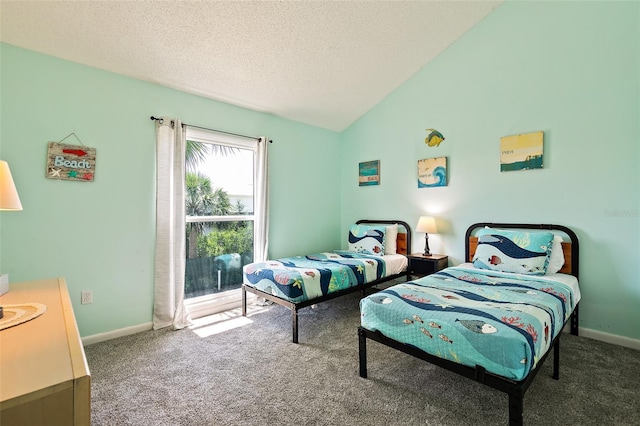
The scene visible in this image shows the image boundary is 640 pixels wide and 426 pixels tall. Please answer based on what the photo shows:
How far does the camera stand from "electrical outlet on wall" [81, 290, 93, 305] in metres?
2.58

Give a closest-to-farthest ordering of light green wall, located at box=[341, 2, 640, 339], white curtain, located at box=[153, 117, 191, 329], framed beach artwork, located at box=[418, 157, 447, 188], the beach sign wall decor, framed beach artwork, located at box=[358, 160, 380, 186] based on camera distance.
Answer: the beach sign wall decor → light green wall, located at box=[341, 2, 640, 339] → white curtain, located at box=[153, 117, 191, 329] → framed beach artwork, located at box=[418, 157, 447, 188] → framed beach artwork, located at box=[358, 160, 380, 186]

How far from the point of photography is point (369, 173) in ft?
14.4

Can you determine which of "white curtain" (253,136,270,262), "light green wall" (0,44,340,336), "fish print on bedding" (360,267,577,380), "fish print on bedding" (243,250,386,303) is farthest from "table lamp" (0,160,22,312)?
"white curtain" (253,136,270,262)

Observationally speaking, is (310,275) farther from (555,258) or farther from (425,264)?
(555,258)

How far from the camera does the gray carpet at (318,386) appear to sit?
170cm

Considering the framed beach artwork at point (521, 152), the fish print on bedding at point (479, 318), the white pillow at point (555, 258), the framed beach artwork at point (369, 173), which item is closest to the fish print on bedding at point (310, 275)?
the fish print on bedding at point (479, 318)

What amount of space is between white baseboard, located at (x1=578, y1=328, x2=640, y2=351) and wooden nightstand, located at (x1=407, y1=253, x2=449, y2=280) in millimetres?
1320

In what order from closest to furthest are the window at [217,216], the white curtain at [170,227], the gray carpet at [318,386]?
the gray carpet at [318,386] < the white curtain at [170,227] < the window at [217,216]

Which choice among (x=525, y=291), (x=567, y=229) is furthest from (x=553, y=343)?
(x=567, y=229)

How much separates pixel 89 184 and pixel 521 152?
161 inches

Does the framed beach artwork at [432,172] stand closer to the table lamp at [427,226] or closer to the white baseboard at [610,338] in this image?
the table lamp at [427,226]

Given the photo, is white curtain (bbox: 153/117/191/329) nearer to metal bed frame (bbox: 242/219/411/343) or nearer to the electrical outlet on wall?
the electrical outlet on wall

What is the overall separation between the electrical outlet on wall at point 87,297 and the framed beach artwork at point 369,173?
3434 millimetres

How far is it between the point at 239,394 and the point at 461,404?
1.37 meters
